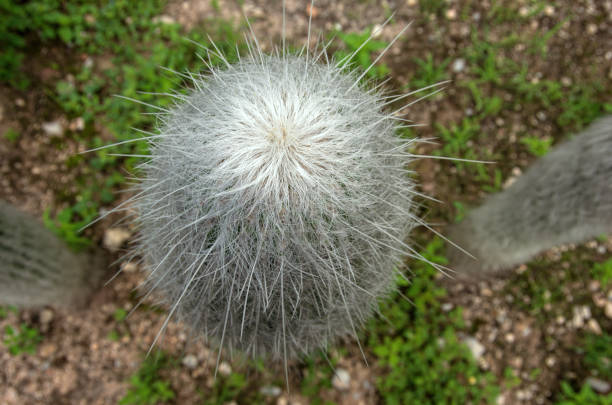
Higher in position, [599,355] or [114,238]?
[114,238]

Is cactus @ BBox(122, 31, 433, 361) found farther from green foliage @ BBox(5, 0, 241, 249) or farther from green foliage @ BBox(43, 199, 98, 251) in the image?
green foliage @ BBox(5, 0, 241, 249)

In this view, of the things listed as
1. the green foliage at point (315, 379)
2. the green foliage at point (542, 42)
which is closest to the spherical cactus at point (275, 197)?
the green foliage at point (315, 379)

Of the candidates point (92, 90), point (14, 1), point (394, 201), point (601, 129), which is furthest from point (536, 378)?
point (14, 1)

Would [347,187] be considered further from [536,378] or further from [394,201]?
[536,378]

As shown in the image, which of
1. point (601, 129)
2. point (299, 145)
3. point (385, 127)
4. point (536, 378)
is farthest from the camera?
point (536, 378)

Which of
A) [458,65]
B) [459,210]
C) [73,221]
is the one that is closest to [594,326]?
[459,210]

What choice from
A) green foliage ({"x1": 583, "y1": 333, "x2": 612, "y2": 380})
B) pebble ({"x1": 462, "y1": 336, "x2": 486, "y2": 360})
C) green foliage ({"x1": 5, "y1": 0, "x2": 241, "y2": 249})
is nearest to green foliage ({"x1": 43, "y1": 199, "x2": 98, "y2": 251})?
green foliage ({"x1": 5, "y1": 0, "x2": 241, "y2": 249})

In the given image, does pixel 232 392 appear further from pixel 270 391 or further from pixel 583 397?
pixel 583 397
